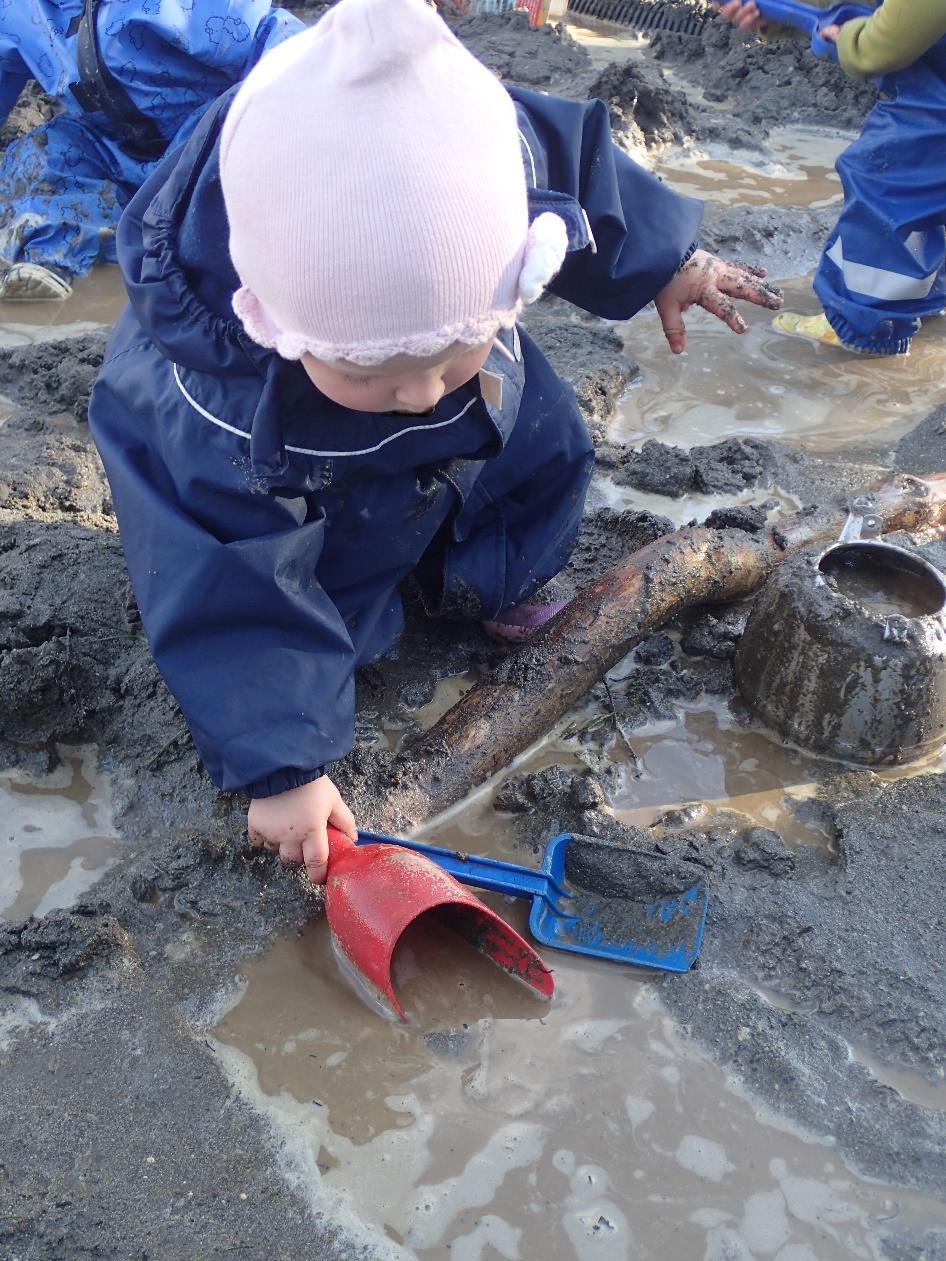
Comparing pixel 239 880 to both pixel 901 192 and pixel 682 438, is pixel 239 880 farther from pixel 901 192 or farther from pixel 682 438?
pixel 901 192

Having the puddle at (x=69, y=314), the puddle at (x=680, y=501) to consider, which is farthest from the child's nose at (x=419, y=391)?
the puddle at (x=69, y=314)

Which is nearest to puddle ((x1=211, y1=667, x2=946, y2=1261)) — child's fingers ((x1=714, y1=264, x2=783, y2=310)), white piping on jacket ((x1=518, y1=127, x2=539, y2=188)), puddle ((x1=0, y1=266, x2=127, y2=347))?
white piping on jacket ((x1=518, y1=127, x2=539, y2=188))

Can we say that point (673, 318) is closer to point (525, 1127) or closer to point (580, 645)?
point (580, 645)

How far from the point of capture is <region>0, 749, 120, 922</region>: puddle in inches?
83.4

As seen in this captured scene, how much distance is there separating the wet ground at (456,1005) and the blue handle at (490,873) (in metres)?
0.08

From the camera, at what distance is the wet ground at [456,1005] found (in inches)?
65.0

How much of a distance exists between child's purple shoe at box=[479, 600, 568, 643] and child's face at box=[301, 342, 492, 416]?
1.09 meters

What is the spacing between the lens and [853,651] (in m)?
2.33

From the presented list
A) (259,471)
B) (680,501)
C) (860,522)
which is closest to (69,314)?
(680,501)

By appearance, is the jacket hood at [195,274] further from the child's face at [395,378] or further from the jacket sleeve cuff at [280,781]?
the jacket sleeve cuff at [280,781]

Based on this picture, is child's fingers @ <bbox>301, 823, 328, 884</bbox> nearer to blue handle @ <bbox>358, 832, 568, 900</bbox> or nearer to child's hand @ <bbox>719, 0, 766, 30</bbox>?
blue handle @ <bbox>358, 832, 568, 900</bbox>

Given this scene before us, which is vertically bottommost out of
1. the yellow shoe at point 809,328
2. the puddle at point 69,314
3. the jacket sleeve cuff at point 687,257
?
the puddle at point 69,314

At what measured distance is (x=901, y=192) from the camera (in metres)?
4.05

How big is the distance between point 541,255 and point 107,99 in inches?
134
